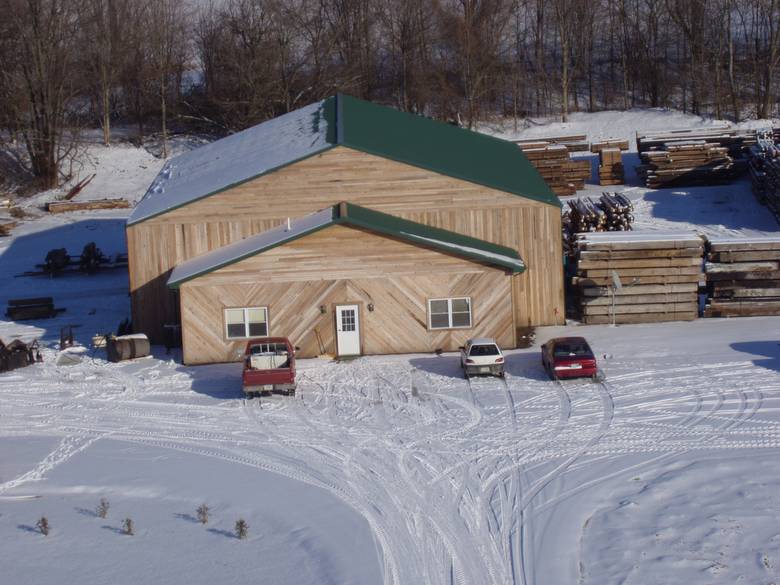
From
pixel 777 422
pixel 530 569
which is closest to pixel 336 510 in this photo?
pixel 530 569

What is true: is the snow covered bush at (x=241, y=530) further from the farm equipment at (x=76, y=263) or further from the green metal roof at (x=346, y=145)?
the farm equipment at (x=76, y=263)

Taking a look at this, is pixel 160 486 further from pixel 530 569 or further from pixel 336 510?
pixel 530 569

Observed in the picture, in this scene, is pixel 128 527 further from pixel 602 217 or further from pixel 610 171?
pixel 610 171

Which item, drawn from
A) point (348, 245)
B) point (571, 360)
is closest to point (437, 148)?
point (348, 245)

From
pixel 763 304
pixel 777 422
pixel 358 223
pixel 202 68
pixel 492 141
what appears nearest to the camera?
pixel 777 422

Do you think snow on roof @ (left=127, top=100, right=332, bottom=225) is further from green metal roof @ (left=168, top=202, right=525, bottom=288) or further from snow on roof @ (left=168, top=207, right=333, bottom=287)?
green metal roof @ (left=168, top=202, right=525, bottom=288)

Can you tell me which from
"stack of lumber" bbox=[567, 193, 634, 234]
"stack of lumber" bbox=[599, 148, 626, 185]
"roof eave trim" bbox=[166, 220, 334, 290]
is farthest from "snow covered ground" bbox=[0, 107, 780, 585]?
→ "stack of lumber" bbox=[599, 148, 626, 185]

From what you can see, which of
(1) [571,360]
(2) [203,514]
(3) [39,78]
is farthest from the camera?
(3) [39,78]
